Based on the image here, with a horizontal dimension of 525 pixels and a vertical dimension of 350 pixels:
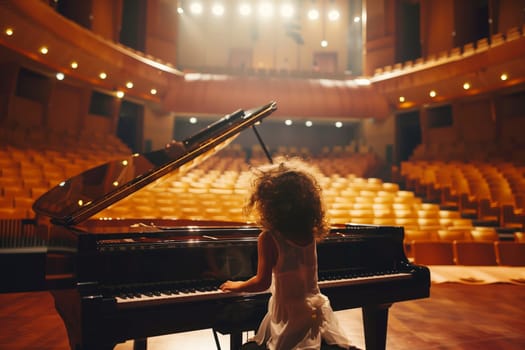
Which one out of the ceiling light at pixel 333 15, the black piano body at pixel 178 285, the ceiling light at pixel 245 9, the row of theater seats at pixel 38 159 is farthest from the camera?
the ceiling light at pixel 333 15

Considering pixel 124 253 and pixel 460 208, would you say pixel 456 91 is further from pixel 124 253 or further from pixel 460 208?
pixel 124 253

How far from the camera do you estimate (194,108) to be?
33.0ft

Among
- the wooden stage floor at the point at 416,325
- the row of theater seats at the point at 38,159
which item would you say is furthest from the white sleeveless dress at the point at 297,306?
the row of theater seats at the point at 38,159

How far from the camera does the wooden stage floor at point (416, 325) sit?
2129 millimetres

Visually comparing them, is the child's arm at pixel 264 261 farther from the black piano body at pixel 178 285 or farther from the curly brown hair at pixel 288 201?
the black piano body at pixel 178 285

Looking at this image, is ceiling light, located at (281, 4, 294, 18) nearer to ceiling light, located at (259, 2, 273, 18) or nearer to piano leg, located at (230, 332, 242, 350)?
ceiling light, located at (259, 2, 273, 18)

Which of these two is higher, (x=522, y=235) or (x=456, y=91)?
(x=456, y=91)

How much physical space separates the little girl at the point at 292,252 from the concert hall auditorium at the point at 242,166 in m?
0.04

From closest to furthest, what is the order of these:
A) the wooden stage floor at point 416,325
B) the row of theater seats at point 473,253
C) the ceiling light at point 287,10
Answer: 1. the wooden stage floor at point 416,325
2. the row of theater seats at point 473,253
3. the ceiling light at point 287,10

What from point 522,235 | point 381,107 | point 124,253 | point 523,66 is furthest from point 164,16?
point 124,253

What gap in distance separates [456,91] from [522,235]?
5.13 meters

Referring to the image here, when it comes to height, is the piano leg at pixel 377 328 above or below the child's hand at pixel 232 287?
below

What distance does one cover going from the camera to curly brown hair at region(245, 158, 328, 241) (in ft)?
3.32

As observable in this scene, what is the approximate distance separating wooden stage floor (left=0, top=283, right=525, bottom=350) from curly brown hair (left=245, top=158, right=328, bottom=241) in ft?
4.32
